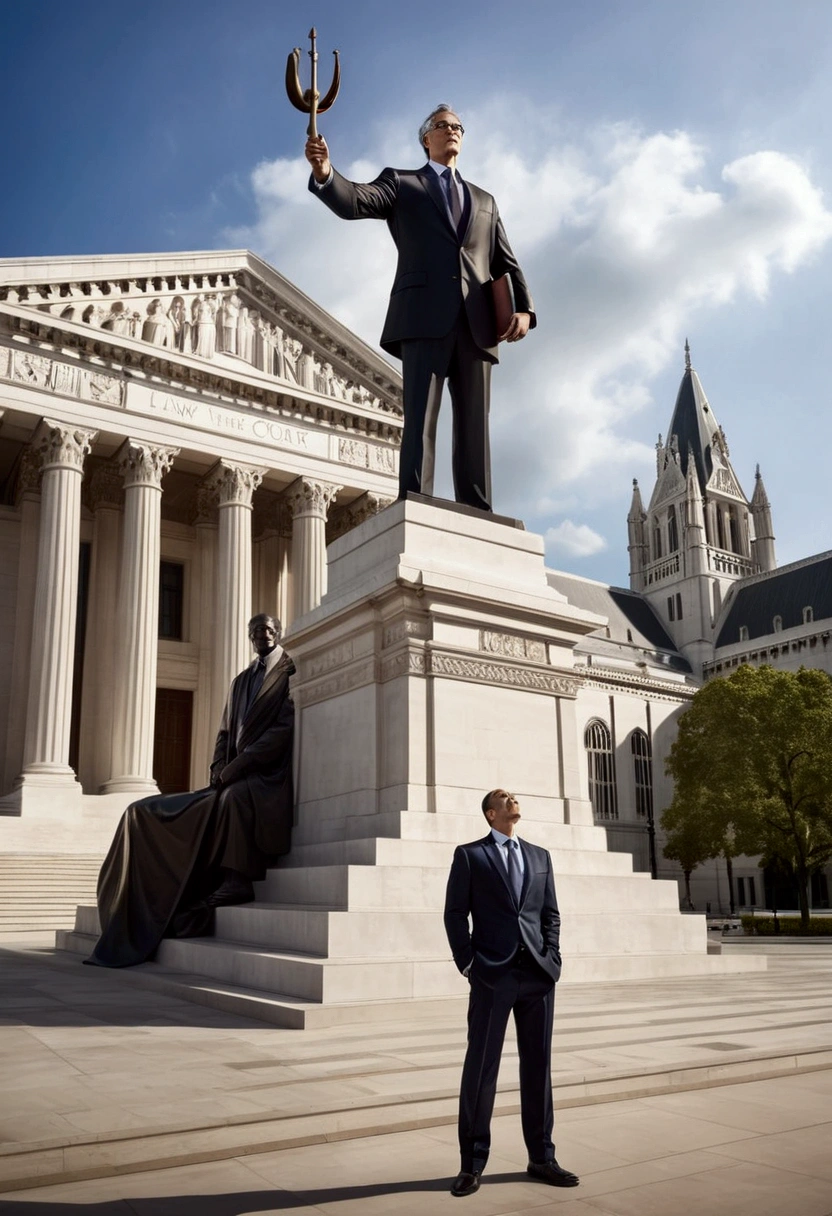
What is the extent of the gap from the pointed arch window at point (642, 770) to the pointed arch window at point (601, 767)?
2.31 metres

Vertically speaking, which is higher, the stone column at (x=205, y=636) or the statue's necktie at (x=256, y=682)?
the stone column at (x=205, y=636)

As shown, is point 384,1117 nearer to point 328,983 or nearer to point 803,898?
point 328,983

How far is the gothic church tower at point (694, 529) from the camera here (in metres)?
110

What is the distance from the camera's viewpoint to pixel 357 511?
1752 inches

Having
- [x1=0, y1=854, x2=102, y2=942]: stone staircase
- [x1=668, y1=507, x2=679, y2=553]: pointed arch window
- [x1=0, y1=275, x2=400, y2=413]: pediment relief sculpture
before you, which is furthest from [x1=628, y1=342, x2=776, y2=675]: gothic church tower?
[x1=0, y1=854, x2=102, y2=942]: stone staircase

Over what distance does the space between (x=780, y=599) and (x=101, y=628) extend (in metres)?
76.2

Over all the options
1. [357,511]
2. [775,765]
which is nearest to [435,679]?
[357,511]

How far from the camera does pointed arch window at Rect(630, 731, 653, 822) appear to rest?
86438mm

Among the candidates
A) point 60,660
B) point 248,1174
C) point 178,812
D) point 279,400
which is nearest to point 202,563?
point 279,400

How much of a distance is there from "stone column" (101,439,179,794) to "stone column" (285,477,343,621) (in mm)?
5862

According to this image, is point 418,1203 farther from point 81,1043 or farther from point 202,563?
point 202,563

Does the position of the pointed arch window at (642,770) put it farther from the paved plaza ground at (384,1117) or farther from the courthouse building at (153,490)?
the paved plaza ground at (384,1117)

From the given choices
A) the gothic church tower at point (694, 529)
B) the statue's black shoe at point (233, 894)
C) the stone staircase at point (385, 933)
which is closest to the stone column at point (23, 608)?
the stone staircase at point (385, 933)

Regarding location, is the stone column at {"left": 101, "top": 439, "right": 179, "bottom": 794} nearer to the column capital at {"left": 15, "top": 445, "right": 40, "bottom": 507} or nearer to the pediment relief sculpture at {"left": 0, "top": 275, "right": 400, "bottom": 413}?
the column capital at {"left": 15, "top": 445, "right": 40, "bottom": 507}
